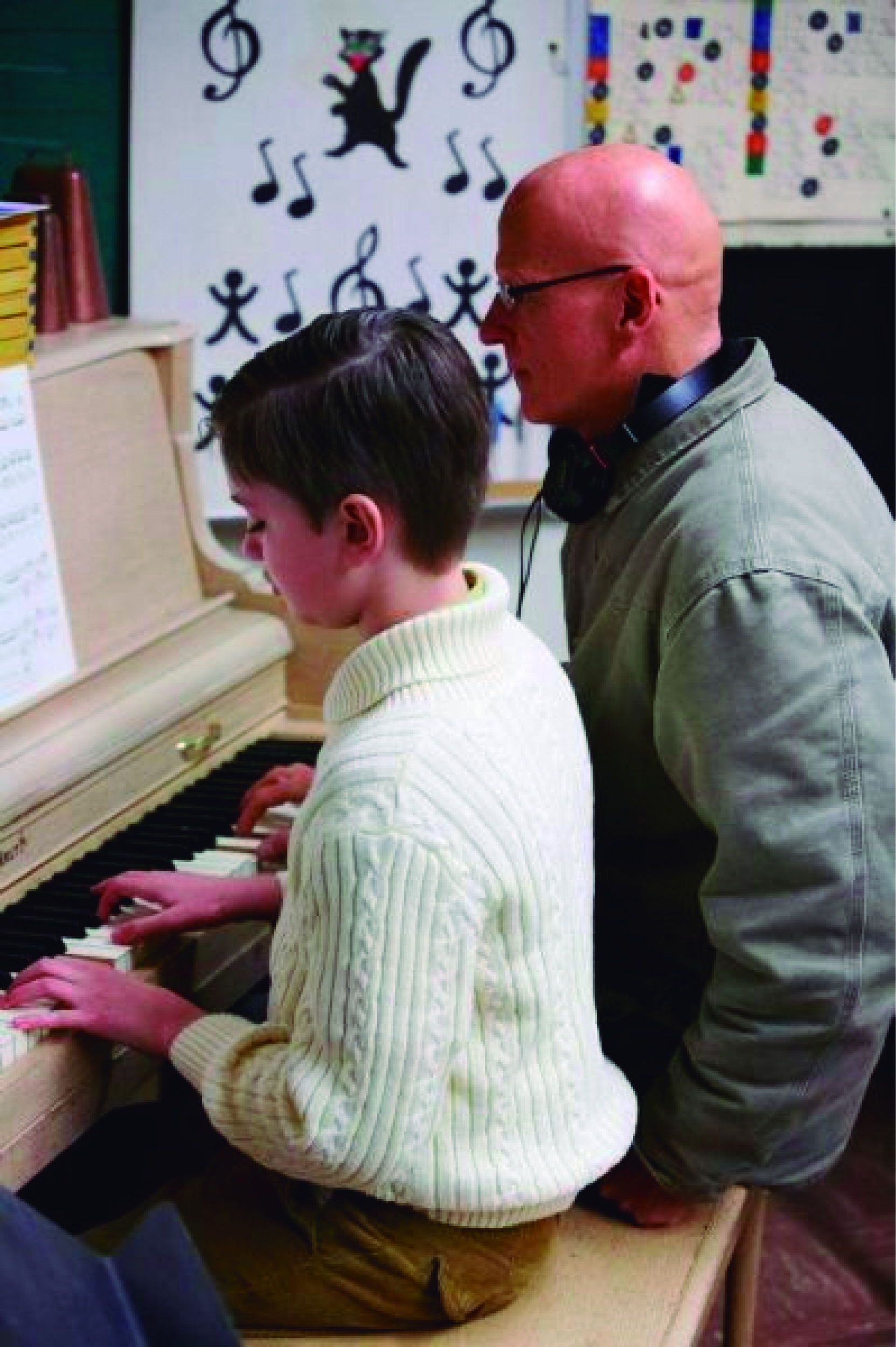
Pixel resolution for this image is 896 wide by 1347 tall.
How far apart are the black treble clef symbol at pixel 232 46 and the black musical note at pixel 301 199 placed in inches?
5.9

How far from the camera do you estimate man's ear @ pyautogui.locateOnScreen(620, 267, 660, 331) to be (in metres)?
1.83

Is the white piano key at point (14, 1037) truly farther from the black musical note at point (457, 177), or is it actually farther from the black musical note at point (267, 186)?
the black musical note at point (457, 177)

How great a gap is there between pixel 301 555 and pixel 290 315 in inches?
67.0

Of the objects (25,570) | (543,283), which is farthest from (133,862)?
(543,283)

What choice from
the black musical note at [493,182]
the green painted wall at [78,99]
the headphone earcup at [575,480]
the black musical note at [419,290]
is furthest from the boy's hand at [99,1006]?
the black musical note at [493,182]

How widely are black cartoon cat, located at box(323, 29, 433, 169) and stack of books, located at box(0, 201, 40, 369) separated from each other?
110 centimetres

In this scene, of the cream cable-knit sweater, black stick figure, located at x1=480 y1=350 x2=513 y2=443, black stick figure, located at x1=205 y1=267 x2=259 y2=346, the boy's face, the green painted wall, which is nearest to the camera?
the cream cable-knit sweater

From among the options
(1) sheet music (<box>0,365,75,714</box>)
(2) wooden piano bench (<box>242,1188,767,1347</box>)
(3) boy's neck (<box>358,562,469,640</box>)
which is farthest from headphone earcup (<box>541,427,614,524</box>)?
(2) wooden piano bench (<box>242,1188,767,1347</box>)

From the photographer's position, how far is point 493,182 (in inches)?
123

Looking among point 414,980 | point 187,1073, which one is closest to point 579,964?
point 414,980

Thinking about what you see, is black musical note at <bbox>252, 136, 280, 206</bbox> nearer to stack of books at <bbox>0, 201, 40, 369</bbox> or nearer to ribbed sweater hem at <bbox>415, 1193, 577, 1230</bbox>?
stack of books at <bbox>0, 201, 40, 369</bbox>

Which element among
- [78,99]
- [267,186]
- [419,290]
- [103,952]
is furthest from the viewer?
[419,290]

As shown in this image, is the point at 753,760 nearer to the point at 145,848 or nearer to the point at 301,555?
the point at 301,555

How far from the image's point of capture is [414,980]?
137 cm
